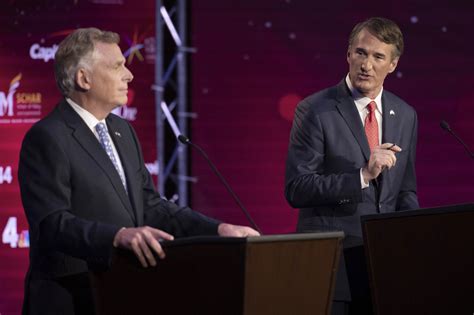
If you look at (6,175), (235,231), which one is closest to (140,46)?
(6,175)

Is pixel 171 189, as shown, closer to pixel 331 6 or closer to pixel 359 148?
pixel 331 6

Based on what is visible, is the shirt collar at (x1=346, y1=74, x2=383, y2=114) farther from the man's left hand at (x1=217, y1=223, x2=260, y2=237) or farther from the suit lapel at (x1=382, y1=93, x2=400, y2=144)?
the man's left hand at (x1=217, y1=223, x2=260, y2=237)

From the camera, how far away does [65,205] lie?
9.29 feet

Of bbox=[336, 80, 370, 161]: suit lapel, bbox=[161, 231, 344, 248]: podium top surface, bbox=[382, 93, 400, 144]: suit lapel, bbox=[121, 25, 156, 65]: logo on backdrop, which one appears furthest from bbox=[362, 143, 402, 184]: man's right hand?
bbox=[121, 25, 156, 65]: logo on backdrop

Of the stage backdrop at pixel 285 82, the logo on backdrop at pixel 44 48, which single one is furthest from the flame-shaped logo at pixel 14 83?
the stage backdrop at pixel 285 82

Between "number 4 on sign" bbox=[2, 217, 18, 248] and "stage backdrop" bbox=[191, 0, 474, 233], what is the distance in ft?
3.88

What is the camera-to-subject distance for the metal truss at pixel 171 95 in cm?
597

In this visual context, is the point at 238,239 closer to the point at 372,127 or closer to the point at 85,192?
the point at 85,192

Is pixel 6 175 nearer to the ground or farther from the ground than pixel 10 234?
farther from the ground

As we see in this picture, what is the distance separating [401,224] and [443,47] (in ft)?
10.8

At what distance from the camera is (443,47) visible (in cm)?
605

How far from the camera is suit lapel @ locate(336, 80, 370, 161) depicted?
372cm

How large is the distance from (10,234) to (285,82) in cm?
206

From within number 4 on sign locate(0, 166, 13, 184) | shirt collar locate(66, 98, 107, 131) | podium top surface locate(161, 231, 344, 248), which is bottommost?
number 4 on sign locate(0, 166, 13, 184)
